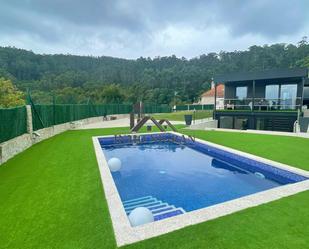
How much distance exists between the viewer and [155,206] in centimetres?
498

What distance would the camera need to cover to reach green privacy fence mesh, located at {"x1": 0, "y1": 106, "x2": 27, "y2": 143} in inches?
281

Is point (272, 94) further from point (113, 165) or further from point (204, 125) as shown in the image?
point (113, 165)

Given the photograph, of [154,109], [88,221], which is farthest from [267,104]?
[154,109]

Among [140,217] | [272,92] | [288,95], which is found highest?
[272,92]

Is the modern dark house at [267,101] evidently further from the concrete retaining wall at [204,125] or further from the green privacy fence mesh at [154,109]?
the green privacy fence mesh at [154,109]

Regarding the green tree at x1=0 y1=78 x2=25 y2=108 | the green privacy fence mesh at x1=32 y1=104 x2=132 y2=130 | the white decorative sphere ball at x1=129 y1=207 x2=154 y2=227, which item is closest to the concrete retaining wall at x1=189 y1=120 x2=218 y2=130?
the green privacy fence mesh at x1=32 y1=104 x2=132 y2=130

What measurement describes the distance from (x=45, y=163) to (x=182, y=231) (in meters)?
5.48

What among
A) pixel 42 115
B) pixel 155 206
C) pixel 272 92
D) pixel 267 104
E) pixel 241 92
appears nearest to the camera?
pixel 155 206

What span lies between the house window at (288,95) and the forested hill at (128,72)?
2863 centimetres

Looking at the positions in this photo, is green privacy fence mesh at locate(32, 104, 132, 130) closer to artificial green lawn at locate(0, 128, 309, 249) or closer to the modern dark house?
artificial green lawn at locate(0, 128, 309, 249)

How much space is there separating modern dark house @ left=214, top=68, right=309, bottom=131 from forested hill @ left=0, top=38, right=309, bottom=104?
28.6m

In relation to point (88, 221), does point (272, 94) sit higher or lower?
higher

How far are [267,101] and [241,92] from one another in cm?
268

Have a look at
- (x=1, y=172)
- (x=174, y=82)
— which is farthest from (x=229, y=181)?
(x=174, y=82)
